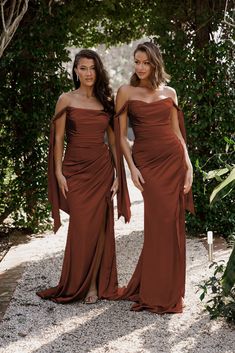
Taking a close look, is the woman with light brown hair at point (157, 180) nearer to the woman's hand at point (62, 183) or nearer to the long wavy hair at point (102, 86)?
the long wavy hair at point (102, 86)

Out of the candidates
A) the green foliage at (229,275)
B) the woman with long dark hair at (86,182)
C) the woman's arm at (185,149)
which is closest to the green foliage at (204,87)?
the woman's arm at (185,149)

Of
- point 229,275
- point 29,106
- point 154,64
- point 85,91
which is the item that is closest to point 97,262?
point 85,91

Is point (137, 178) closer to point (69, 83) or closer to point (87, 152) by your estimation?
point (87, 152)

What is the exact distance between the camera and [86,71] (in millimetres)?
4238

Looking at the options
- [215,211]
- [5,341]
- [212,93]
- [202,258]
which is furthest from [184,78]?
[5,341]

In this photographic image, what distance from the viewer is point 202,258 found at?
557cm

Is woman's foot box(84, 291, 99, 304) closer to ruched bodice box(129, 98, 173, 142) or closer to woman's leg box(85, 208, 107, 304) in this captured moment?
woman's leg box(85, 208, 107, 304)

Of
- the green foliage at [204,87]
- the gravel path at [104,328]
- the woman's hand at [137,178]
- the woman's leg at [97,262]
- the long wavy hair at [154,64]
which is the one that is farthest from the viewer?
the green foliage at [204,87]

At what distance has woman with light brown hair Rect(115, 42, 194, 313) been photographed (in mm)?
4168

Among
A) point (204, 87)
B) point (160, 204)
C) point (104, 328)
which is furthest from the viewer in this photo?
point (204, 87)

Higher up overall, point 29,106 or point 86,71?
point 86,71

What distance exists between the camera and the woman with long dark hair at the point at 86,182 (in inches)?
171

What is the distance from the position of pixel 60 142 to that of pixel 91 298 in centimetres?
119

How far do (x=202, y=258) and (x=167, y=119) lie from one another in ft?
5.99
